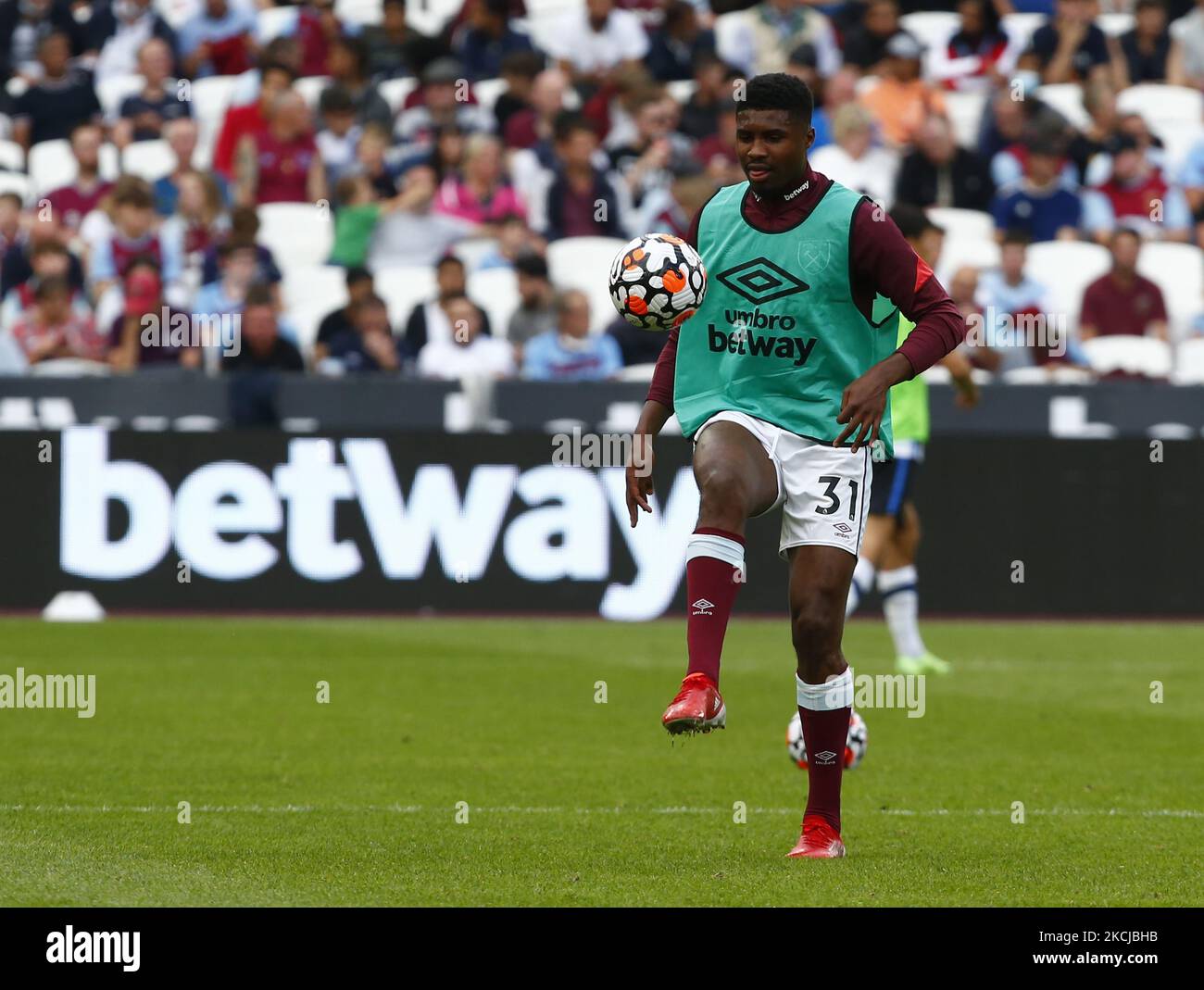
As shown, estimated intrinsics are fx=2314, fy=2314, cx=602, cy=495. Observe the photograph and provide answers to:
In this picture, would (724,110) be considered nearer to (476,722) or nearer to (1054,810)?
(476,722)

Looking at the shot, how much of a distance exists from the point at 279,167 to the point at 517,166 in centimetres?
207

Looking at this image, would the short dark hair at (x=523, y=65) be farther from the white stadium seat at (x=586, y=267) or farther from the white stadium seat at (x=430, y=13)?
the white stadium seat at (x=586, y=267)

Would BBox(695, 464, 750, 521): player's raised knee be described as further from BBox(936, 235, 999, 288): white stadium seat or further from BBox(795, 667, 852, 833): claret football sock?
BBox(936, 235, 999, 288): white stadium seat

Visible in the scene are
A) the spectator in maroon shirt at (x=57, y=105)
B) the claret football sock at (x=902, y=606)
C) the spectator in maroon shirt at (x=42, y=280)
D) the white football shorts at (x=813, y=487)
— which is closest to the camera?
the white football shorts at (x=813, y=487)

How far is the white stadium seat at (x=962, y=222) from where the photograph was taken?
1984cm

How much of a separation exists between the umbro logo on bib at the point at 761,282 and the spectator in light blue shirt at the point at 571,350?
1030 centimetres

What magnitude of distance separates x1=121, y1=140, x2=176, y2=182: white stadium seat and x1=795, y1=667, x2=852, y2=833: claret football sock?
1437 cm

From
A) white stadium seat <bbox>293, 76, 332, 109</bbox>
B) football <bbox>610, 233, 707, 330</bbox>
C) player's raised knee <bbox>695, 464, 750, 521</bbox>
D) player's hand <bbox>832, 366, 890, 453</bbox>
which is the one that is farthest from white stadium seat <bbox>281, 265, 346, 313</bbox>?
player's hand <bbox>832, 366, 890, 453</bbox>

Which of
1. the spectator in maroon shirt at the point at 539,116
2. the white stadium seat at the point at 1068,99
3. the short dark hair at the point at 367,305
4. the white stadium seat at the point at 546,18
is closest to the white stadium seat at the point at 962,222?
the white stadium seat at the point at 1068,99

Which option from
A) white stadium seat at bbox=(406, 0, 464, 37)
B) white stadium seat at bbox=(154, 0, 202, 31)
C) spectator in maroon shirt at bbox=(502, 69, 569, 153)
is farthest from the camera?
white stadium seat at bbox=(406, 0, 464, 37)

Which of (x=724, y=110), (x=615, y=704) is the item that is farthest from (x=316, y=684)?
(x=724, y=110)

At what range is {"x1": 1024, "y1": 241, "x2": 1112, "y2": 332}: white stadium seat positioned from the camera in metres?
19.4

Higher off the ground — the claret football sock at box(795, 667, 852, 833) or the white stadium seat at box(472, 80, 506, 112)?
the white stadium seat at box(472, 80, 506, 112)
